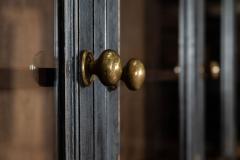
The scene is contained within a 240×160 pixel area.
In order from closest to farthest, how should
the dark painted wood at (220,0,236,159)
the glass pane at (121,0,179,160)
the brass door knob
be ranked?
1. the brass door knob
2. the glass pane at (121,0,179,160)
3. the dark painted wood at (220,0,236,159)

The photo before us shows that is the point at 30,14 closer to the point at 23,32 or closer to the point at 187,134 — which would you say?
the point at 23,32

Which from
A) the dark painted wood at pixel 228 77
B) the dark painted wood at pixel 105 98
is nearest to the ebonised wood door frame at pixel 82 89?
the dark painted wood at pixel 105 98

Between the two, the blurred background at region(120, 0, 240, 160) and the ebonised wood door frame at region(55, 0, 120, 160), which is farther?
the blurred background at region(120, 0, 240, 160)

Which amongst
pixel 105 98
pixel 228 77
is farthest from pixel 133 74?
pixel 228 77

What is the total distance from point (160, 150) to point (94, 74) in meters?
0.31

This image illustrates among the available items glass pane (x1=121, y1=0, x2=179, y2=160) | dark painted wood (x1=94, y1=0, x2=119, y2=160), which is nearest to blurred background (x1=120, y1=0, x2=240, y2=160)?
glass pane (x1=121, y1=0, x2=179, y2=160)

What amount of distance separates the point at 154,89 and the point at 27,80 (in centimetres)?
26

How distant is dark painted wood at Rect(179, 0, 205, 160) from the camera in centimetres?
56

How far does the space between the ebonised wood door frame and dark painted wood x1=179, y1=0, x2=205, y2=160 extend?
8.5 inches

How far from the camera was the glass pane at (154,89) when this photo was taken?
21.1 inches

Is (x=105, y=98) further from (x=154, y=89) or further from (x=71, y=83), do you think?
(x=154, y=89)

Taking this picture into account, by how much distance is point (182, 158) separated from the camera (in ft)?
1.84

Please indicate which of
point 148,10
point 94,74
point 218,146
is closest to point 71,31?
point 94,74

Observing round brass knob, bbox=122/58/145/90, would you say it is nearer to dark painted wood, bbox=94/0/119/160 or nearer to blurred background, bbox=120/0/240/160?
dark painted wood, bbox=94/0/119/160
